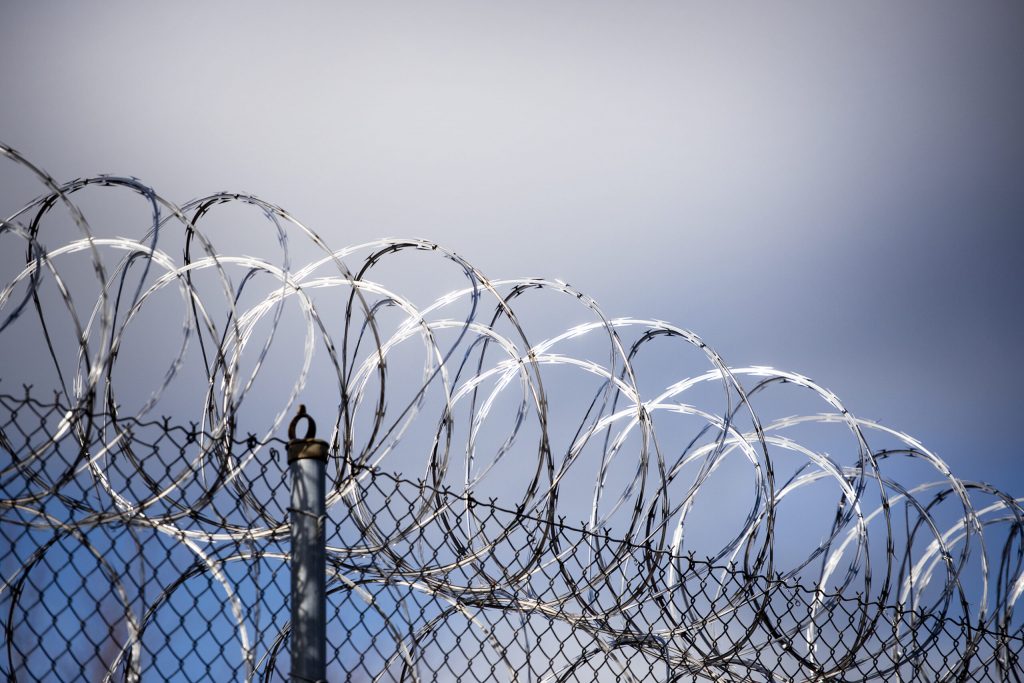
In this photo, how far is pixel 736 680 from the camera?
14.2 feet

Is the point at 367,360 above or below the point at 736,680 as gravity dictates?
above

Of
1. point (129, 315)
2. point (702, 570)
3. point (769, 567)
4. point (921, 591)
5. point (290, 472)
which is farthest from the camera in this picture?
point (921, 591)

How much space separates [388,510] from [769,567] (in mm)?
2026

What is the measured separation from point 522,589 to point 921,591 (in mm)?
3446

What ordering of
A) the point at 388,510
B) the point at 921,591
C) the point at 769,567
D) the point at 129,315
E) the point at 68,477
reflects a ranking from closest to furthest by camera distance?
the point at 68,477
the point at 388,510
the point at 129,315
the point at 769,567
the point at 921,591

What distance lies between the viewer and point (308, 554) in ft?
9.12

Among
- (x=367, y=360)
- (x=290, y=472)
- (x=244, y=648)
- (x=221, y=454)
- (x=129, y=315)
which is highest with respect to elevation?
(x=367, y=360)

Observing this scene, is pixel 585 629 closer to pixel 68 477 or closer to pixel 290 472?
pixel 290 472

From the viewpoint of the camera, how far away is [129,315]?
3.79 m

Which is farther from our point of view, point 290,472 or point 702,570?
point 702,570

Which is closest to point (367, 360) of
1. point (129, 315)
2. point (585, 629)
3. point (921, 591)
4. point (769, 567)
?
point (129, 315)

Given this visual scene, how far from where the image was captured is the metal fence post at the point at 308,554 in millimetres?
2680

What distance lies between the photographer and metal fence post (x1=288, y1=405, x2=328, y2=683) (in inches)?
105

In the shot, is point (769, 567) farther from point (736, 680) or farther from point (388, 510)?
point (388, 510)
